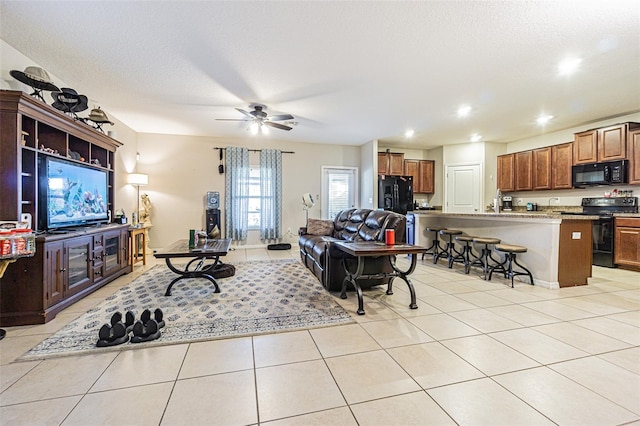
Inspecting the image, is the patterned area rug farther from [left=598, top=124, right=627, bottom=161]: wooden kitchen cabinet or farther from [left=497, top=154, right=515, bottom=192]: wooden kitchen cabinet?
[left=497, top=154, right=515, bottom=192]: wooden kitchen cabinet

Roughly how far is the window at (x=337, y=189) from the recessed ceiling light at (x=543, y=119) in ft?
12.8

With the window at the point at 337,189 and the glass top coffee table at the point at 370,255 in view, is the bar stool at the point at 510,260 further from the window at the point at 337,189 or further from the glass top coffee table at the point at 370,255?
the window at the point at 337,189

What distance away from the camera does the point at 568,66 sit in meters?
3.02

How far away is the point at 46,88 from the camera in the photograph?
8.68ft

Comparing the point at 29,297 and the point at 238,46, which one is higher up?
the point at 238,46

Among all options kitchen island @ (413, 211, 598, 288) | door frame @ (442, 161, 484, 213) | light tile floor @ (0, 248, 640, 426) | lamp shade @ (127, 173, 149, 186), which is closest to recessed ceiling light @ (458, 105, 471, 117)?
kitchen island @ (413, 211, 598, 288)

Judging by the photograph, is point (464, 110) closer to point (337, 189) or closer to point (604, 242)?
point (604, 242)

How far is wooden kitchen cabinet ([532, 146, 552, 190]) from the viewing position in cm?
562

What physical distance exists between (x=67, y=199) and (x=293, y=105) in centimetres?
313

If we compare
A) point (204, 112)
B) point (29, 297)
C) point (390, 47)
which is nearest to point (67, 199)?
point (29, 297)

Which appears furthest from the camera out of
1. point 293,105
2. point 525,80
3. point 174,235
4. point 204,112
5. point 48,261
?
point 174,235

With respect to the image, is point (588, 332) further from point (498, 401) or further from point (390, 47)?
point (390, 47)

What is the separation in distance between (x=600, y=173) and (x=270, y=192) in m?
6.38

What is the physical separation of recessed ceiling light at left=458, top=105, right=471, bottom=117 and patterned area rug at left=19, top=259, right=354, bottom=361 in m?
3.63
